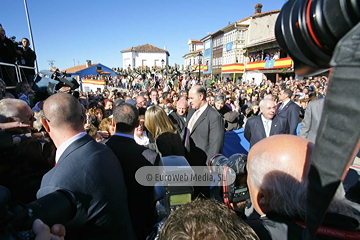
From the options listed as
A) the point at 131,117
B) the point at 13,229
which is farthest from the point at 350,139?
the point at 131,117

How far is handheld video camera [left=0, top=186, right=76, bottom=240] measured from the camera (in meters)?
0.71

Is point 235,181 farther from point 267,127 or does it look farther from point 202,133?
point 267,127

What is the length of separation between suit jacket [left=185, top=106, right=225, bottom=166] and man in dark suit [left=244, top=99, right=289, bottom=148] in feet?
3.20

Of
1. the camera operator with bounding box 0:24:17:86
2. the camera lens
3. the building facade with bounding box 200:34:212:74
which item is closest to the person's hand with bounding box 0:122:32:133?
the camera lens

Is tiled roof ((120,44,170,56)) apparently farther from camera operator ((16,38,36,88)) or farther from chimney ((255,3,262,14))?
camera operator ((16,38,36,88))

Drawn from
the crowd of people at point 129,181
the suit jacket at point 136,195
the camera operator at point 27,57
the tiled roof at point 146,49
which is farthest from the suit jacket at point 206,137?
the tiled roof at point 146,49

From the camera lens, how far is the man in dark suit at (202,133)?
3258mm

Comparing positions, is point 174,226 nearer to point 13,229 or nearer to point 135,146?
point 13,229

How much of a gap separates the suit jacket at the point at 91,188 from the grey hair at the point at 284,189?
3.21 ft

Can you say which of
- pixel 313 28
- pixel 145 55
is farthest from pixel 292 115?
pixel 145 55

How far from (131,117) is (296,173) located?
5.89ft

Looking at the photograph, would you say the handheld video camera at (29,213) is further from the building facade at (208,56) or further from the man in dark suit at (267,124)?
the building facade at (208,56)

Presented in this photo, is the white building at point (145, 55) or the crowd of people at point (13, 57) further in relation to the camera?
the white building at point (145, 55)

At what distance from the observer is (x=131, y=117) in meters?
2.33
